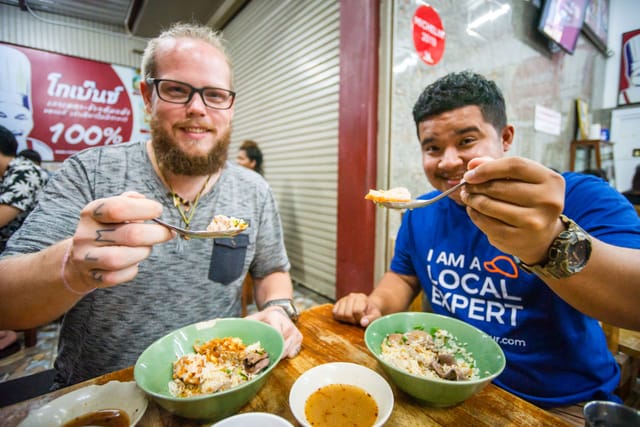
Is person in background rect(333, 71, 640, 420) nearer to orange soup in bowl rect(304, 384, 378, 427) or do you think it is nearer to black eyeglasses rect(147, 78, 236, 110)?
orange soup in bowl rect(304, 384, 378, 427)

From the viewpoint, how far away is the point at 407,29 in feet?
9.98

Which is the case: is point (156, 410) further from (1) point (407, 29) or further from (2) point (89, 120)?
(2) point (89, 120)

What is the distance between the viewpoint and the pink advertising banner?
4.56 m

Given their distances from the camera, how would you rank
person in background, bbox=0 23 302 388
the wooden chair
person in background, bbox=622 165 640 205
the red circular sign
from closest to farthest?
person in background, bbox=0 23 302 388 → the wooden chair → the red circular sign → person in background, bbox=622 165 640 205

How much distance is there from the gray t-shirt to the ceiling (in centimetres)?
397

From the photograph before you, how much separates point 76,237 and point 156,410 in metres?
0.61

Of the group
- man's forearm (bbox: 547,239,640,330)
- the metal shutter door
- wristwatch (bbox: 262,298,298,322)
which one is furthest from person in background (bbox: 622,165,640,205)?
wristwatch (bbox: 262,298,298,322)

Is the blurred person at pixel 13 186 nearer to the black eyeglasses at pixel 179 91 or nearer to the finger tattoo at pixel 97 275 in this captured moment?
the black eyeglasses at pixel 179 91

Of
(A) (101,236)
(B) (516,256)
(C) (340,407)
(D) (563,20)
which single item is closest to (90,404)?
(A) (101,236)

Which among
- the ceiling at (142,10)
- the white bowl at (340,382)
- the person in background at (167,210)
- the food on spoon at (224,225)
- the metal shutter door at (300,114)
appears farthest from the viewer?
the ceiling at (142,10)

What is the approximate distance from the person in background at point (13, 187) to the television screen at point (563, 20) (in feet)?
23.1

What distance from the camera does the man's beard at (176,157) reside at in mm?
1534

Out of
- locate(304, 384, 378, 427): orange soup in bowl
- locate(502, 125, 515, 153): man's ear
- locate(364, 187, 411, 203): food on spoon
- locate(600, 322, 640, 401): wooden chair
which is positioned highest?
locate(502, 125, 515, 153): man's ear

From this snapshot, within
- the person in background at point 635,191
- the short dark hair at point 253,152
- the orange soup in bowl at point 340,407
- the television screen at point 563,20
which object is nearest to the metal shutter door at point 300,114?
the short dark hair at point 253,152
